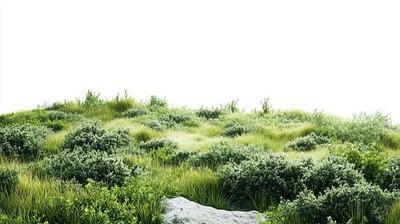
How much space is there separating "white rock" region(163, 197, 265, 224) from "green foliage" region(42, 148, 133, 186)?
1.55 metres

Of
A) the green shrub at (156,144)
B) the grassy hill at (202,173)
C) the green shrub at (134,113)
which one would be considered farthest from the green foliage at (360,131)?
the green shrub at (134,113)

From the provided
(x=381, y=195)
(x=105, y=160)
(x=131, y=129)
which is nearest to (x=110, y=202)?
(x=105, y=160)

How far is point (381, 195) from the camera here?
20.6ft

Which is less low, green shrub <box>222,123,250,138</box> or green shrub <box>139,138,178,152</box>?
green shrub <box>139,138,178,152</box>

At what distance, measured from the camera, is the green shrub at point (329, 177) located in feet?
23.0

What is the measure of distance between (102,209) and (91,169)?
2.06 meters

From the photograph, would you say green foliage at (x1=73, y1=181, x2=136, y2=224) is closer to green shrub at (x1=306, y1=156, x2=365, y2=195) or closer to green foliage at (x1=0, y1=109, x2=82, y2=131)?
green shrub at (x1=306, y1=156, x2=365, y2=195)

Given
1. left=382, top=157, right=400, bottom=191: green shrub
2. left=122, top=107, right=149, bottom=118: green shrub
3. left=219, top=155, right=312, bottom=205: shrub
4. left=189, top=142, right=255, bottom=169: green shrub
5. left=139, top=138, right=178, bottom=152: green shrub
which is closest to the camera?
left=219, top=155, right=312, bottom=205: shrub

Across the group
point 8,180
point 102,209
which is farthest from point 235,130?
point 102,209

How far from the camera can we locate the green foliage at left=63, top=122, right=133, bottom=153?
10023 millimetres

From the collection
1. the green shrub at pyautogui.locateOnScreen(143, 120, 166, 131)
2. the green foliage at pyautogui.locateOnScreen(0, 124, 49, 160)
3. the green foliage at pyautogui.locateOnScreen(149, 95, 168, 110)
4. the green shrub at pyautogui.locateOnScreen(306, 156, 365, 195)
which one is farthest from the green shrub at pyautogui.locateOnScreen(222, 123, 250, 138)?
the green shrub at pyautogui.locateOnScreen(306, 156, 365, 195)

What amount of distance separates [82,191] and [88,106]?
11.5m

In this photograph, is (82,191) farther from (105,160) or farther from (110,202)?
(105,160)

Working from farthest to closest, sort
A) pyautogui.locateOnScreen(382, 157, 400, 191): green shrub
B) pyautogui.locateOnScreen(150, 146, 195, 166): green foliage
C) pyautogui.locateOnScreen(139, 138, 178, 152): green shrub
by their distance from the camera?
pyautogui.locateOnScreen(139, 138, 178, 152): green shrub → pyautogui.locateOnScreen(150, 146, 195, 166): green foliage → pyautogui.locateOnScreen(382, 157, 400, 191): green shrub
